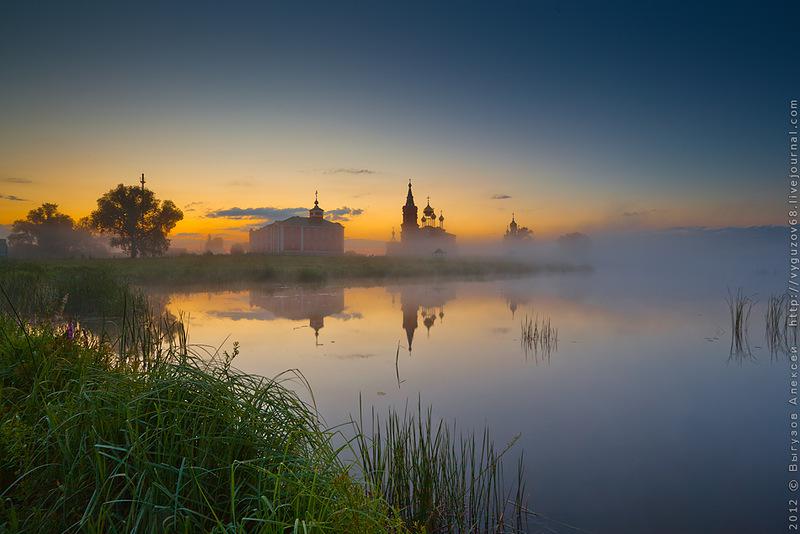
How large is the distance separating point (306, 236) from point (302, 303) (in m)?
49.3

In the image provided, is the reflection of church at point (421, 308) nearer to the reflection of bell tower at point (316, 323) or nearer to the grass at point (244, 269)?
the reflection of bell tower at point (316, 323)

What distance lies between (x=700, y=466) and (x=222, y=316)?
19.0 metres

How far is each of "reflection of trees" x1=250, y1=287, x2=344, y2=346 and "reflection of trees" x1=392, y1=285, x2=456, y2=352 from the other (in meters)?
3.63

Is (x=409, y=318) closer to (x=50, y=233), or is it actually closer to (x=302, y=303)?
(x=302, y=303)

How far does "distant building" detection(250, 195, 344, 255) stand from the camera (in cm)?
7331

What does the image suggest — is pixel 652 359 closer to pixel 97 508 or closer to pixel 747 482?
pixel 747 482

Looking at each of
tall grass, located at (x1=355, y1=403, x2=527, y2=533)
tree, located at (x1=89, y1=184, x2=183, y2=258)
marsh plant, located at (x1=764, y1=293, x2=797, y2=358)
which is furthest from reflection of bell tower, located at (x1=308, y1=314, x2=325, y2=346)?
tree, located at (x1=89, y1=184, x2=183, y2=258)

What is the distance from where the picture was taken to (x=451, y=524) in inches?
188

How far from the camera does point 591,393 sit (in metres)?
10.6

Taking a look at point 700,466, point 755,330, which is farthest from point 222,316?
point 755,330

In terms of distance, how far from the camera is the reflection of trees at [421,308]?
64.0 ft

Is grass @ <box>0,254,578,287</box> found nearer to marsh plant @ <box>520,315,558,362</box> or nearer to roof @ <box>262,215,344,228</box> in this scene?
roof @ <box>262,215,344,228</box>

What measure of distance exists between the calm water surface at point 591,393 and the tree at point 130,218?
152 ft

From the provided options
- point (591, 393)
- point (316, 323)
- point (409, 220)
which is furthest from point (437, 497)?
point (409, 220)
